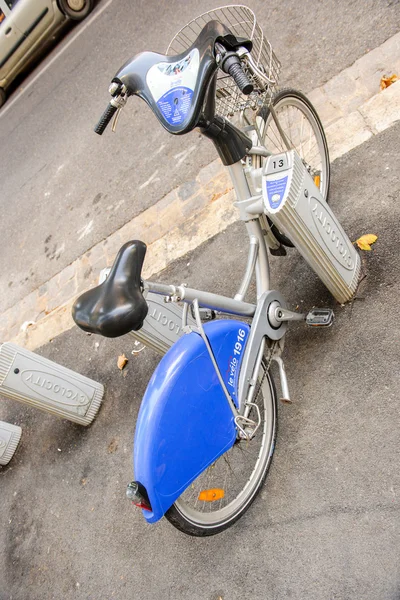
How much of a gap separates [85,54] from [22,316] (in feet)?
13.4

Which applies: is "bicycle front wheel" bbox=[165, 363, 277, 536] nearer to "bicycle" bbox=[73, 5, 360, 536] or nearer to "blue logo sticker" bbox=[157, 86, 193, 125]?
"bicycle" bbox=[73, 5, 360, 536]

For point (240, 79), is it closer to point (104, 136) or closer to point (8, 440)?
point (8, 440)

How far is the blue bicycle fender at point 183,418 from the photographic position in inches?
83.8

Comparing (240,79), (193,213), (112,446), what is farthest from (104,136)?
(240,79)

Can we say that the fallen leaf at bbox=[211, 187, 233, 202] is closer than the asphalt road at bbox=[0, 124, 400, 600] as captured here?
No

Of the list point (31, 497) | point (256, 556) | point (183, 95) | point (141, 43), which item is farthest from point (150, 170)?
point (256, 556)

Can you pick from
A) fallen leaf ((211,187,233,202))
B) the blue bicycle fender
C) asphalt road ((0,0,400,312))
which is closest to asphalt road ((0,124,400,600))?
fallen leaf ((211,187,233,202))

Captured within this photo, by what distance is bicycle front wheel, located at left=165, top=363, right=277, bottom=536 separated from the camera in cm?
260

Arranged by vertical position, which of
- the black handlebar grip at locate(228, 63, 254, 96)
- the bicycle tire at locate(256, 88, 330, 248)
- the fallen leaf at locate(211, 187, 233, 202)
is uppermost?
the black handlebar grip at locate(228, 63, 254, 96)

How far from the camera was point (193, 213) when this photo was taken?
4398mm

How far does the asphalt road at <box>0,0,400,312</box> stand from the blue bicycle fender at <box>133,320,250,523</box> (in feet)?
8.92

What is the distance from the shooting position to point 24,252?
20.5 ft

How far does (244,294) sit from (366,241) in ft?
3.10

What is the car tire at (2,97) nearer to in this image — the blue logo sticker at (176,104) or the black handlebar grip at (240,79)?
the blue logo sticker at (176,104)
